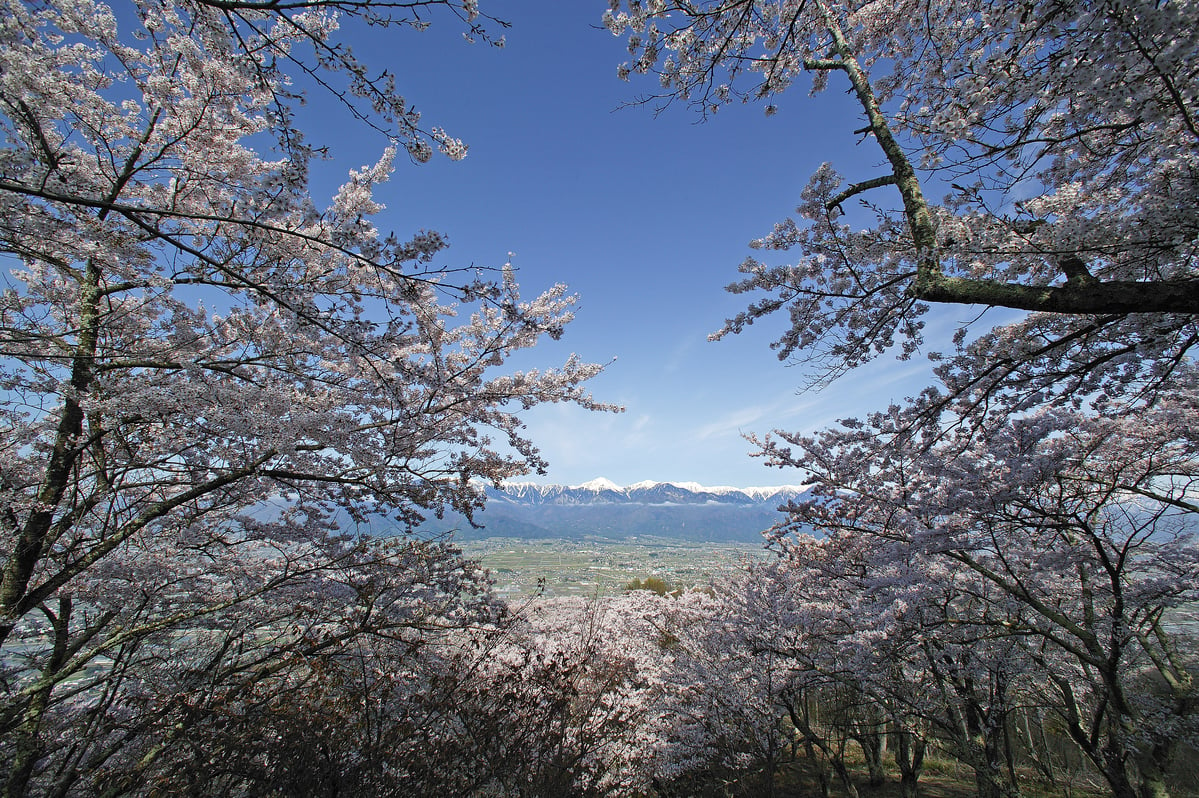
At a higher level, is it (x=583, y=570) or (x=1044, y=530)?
(x=1044, y=530)

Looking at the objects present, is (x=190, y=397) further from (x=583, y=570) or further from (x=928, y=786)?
(x=583, y=570)

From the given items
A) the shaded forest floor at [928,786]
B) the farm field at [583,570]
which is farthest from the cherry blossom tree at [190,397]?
the shaded forest floor at [928,786]

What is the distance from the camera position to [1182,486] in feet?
17.0

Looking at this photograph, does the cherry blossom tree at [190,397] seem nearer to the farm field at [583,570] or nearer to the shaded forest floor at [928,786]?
the farm field at [583,570]

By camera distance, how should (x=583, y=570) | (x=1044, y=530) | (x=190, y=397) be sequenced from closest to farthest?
(x=190, y=397)
(x=1044, y=530)
(x=583, y=570)

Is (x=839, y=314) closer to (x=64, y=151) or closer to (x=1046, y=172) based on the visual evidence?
(x=1046, y=172)

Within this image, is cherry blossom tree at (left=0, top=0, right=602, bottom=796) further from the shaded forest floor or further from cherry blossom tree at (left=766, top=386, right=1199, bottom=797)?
the shaded forest floor

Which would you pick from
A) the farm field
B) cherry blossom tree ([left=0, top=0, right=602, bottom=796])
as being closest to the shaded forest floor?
the farm field

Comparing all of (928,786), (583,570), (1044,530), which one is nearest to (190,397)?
(1044,530)

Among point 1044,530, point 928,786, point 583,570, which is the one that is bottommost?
point 583,570

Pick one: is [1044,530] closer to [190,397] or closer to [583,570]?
[190,397]

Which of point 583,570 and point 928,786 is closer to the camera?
point 928,786

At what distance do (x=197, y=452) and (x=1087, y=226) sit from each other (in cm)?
801

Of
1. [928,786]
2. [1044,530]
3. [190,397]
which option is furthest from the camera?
[928,786]
